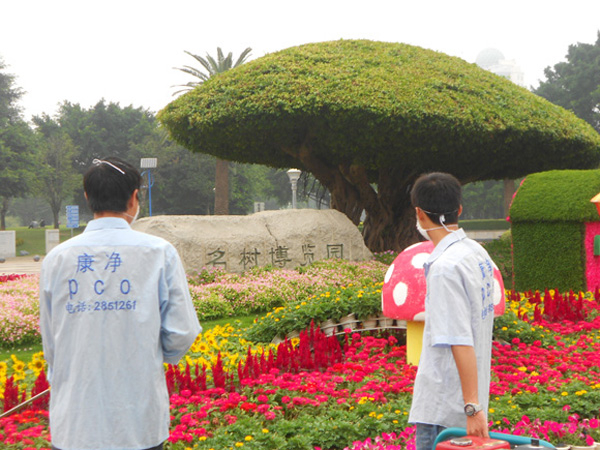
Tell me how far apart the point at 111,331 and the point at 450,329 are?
1357 mm

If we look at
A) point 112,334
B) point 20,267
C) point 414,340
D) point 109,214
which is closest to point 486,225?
point 20,267

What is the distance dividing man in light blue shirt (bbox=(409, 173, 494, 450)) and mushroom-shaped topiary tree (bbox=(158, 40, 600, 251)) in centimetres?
1112

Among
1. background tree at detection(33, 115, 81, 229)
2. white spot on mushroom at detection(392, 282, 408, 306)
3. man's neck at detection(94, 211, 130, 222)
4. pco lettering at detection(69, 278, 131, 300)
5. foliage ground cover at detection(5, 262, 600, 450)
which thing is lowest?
foliage ground cover at detection(5, 262, 600, 450)

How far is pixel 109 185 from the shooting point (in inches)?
101

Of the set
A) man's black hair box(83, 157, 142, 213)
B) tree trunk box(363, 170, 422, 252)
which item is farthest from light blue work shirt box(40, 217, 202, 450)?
tree trunk box(363, 170, 422, 252)

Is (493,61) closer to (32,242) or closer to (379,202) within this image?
(32,242)

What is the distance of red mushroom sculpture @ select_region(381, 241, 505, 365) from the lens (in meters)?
5.79

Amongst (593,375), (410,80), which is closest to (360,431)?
(593,375)

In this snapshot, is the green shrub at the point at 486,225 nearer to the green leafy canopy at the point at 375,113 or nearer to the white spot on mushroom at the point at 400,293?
the green leafy canopy at the point at 375,113

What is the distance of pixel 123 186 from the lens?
2582mm

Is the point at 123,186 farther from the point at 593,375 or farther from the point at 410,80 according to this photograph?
the point at 410,80

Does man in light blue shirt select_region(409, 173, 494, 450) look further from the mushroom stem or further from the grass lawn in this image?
the grass lawn

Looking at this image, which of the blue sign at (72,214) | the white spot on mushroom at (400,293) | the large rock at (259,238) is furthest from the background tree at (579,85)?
the white spot on mushroom at (400,293)

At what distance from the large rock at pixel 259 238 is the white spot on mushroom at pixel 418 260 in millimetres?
7181
